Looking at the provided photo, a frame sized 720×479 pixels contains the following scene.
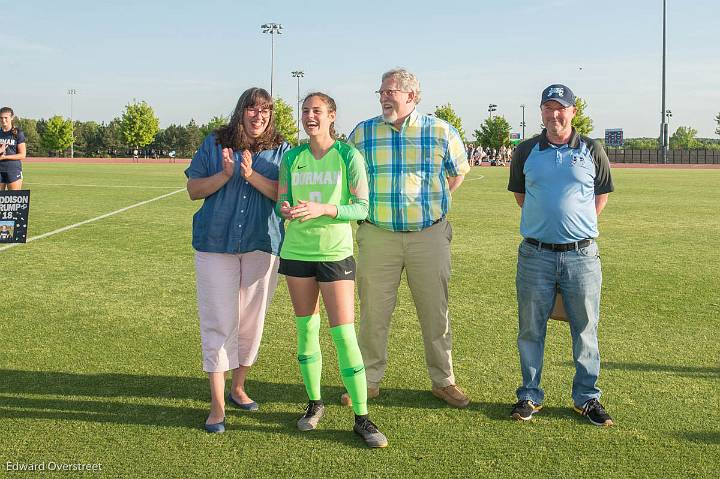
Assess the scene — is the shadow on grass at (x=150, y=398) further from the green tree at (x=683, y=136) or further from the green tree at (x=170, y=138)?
the green tree at (x=683, y=136)

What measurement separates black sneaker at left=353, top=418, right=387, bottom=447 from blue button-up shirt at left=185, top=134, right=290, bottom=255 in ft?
3.73

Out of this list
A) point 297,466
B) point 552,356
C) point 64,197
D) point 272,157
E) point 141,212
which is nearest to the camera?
point 297,466

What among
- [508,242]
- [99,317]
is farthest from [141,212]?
[99,317]

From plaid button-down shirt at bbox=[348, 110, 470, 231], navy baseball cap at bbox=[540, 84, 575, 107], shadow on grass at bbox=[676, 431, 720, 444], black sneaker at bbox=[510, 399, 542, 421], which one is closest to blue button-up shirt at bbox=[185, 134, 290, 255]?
plaid button-down shirt at bbox=[348, 110, 470, 231]

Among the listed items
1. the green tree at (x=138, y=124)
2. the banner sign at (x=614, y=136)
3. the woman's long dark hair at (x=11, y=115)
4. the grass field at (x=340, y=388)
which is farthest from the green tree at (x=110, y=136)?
the grass field at (x=340, y=388)

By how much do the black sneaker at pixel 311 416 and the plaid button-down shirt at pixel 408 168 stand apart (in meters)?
1.19

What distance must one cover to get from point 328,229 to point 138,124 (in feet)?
311

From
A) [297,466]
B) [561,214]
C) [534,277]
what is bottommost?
[297,466]

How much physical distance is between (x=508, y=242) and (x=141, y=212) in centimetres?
877

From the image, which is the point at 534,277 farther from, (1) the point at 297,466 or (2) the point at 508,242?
(2) the point at 508,242

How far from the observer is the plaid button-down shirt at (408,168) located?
14.5 feet

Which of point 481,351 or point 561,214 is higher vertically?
point 561,214

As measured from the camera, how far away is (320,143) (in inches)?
150

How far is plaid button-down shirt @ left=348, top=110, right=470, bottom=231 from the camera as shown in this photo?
4.41 m
